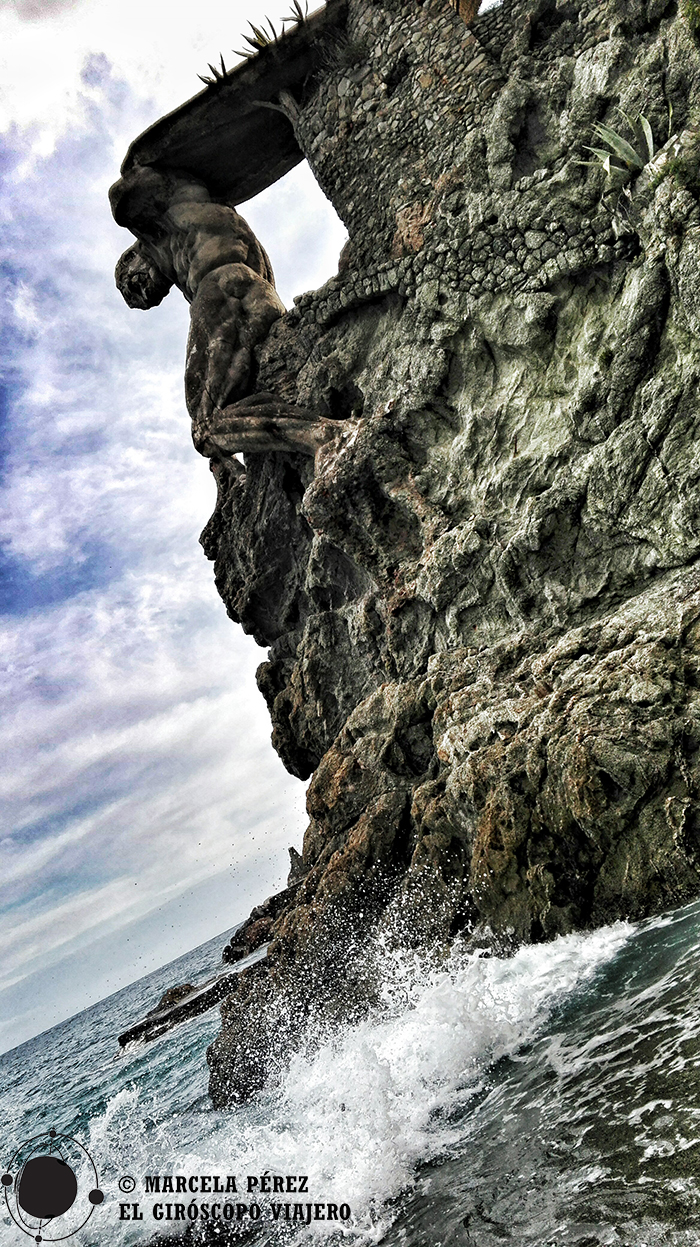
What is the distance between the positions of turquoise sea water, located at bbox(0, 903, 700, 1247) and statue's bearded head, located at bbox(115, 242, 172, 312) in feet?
62.2

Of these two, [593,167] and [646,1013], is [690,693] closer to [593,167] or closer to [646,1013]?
[646,1013]

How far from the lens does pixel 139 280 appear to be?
22.2 meters

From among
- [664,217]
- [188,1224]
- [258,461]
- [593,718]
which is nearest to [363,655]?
[258,461]

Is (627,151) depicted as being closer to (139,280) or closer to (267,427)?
(267,427)

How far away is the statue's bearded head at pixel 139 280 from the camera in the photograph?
72.0 feet

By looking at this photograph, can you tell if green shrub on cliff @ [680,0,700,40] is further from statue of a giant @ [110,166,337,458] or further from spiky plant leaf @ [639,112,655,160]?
statue of a giant @ [110,166,337,458]

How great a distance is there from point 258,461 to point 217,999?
15.8 meters

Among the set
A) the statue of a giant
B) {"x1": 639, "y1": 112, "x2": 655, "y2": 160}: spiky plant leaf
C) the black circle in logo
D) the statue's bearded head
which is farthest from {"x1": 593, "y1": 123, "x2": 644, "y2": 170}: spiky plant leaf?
the black circle in logo

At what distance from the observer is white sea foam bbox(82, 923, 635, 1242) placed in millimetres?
5715

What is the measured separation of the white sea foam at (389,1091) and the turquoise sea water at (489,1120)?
23mm

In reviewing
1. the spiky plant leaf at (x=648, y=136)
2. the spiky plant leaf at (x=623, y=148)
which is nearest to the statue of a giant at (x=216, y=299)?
the spiky plant leaf at (x=623, y=148)

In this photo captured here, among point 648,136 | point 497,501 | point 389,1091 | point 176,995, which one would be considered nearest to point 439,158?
point 648,136

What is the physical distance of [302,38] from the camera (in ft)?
57.4
